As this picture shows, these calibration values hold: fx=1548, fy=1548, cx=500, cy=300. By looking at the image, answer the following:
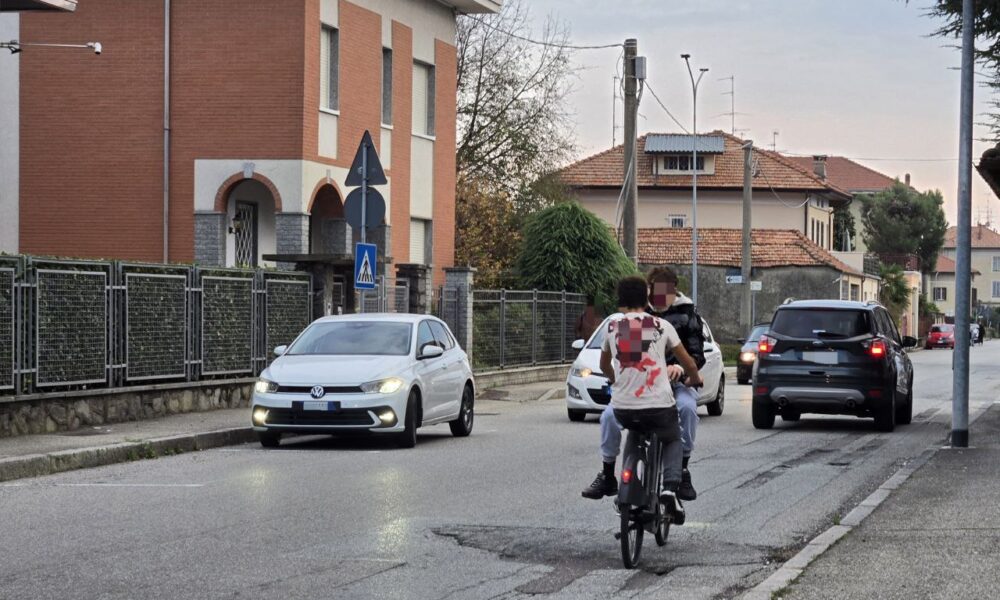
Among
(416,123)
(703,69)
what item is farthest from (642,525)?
(703,69)

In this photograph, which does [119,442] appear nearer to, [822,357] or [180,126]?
[822,357]

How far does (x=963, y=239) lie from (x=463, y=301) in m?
14.7

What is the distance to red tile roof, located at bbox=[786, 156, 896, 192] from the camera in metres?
133

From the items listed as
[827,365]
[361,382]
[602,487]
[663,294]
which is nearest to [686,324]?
[663,294]

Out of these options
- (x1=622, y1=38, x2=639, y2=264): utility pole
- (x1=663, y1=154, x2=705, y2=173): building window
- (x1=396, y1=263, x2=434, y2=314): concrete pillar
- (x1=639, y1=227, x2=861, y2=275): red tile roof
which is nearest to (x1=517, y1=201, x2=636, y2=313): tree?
(x1=622, y1=38, x2=639, y2=264): utility pole

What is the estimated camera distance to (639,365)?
8.95 metres

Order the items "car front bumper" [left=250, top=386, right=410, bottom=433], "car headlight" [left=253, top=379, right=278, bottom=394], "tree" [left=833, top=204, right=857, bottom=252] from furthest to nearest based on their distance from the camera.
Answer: "tree" [left=833, top=204, right=857, bottom=252], "car headlight" [left=253, top=379, right=278, bottom=394], "car front bumper" [left=250, top=386, right=410, bottom=433]

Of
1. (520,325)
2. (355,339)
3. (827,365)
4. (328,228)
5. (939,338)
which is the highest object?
(328,228)

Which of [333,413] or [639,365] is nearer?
[639,365]

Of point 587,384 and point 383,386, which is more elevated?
point 383,386

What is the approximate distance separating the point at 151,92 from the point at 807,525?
22192 mm

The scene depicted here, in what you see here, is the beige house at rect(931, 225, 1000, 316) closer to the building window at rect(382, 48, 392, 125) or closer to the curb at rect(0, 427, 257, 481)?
the building window at rect(382, 48, 392, 125)

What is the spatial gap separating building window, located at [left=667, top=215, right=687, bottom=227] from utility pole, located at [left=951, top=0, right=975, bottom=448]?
58205 millimetres

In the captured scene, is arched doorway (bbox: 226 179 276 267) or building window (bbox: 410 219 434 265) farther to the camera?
building window (bbox: 410 219 434 265)
